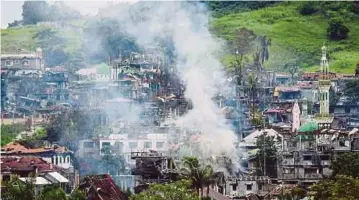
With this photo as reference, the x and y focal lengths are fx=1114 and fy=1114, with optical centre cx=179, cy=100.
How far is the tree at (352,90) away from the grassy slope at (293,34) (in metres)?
2.86

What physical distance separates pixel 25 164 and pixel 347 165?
5.69m

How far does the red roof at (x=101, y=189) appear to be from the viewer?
16.2 m

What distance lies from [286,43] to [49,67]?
23.5 ft

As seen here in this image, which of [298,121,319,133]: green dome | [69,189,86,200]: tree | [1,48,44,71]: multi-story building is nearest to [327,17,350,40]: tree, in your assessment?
[1,48,44,71]: multi-story building

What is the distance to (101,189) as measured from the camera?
54.1 ft

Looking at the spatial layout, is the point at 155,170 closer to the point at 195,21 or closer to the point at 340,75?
the point at 340,75

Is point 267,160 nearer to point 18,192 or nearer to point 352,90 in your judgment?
point 18,192

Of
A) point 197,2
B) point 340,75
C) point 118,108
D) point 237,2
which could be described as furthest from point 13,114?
point 237,2

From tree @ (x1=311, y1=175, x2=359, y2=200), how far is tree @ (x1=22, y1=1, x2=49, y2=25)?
25.2 metres

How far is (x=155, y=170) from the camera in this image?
18984mm

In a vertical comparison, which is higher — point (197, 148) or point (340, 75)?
point (340, 75)

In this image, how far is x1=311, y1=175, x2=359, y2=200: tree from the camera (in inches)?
590

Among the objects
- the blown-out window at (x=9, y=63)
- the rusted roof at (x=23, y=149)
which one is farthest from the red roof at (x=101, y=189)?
the blown-out window at (x=9, y=63)

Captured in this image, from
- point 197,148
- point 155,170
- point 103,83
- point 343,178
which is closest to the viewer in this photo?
point 343,178
